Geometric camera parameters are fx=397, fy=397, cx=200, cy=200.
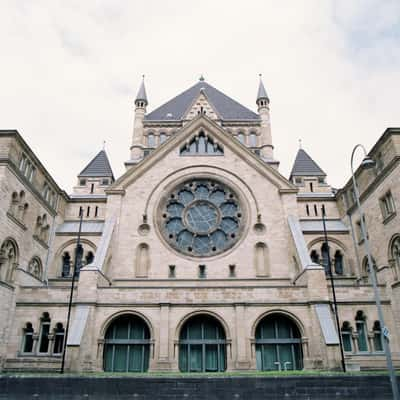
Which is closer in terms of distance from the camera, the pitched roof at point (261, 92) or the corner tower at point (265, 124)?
the corner tower at point (265, 124)

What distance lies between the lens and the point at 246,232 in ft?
97.1

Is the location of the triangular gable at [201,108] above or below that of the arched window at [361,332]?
above

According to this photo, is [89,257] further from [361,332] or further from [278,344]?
[361,332]

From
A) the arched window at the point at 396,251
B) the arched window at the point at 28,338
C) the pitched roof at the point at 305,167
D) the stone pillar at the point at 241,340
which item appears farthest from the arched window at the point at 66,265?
the pitched roof at the point at 305,167

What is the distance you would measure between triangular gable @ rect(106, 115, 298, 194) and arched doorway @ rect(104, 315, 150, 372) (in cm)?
1073

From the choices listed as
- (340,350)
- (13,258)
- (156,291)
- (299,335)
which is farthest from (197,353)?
(13,258)

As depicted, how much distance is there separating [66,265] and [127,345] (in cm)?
1007

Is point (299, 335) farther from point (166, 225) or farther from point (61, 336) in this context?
point (61, 336)

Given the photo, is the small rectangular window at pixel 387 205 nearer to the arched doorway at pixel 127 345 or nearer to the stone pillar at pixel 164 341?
the stone pillar at pixel 164 341

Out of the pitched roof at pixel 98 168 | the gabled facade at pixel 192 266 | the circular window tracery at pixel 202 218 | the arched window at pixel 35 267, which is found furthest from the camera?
the pitched roof at pixel 98 168

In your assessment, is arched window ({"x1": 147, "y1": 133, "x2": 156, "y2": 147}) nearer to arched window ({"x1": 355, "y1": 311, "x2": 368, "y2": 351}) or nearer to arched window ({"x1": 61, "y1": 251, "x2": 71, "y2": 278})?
arched window ({"x1": 61, "y1": 251, "x2": 71, "y2": 278})

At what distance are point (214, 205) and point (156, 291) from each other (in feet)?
31.8

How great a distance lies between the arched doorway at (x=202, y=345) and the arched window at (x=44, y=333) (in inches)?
324

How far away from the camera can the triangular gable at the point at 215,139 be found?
102ft
